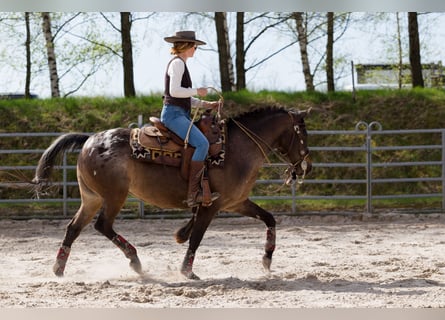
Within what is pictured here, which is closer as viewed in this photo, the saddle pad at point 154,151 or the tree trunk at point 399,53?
the saddle pad at point 154,151

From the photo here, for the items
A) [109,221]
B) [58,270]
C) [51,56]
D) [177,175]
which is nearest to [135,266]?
[109,221]

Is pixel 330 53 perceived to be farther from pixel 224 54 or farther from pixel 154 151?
pixel 154 151

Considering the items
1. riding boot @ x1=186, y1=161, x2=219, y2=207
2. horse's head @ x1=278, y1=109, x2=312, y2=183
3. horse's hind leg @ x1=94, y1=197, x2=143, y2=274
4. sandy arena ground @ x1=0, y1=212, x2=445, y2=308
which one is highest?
horse's head @ x1=278, y1=109, x2=312, y2=183

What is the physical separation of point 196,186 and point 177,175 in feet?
0.80

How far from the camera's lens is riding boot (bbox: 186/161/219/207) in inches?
261

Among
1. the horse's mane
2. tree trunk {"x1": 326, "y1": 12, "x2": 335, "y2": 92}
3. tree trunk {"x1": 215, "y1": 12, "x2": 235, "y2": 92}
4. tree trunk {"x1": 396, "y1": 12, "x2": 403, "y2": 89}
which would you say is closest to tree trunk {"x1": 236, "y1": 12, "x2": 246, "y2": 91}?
tree trunk {"x1": 215, "y1": 12, "x2": 235, "y2": 92}

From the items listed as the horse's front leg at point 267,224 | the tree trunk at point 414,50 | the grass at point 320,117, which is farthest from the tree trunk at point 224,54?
the horse's front leg at point 267,224

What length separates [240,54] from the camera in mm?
16328

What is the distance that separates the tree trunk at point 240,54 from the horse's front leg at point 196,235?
9868 millimetres

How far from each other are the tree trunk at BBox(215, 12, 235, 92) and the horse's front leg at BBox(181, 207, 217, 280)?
9.40 m

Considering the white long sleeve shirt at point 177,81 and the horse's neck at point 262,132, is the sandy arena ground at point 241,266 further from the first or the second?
the white long sleeve shirt at point 177,81

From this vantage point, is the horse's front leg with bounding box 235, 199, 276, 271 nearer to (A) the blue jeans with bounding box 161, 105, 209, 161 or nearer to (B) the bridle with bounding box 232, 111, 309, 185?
(B) the bridle with bounding box 232, 111, 309, 185

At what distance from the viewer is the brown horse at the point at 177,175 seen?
677cm

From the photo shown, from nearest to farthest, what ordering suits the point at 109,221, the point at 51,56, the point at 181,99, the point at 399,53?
the point at 181,99, the point at 109,221, the point at 51,56, the point at 399,53
